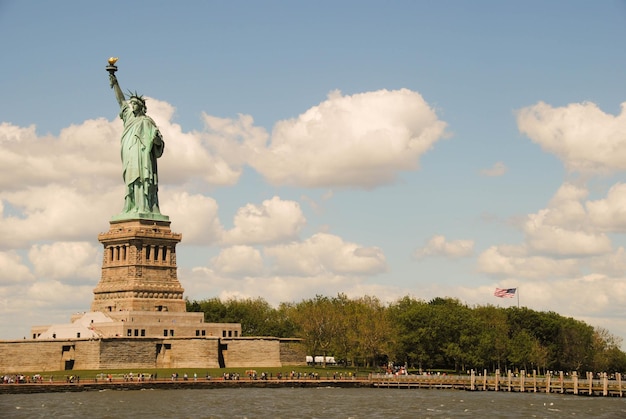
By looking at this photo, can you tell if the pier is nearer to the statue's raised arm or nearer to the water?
the water

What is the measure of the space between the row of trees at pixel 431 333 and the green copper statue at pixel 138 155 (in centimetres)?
2239

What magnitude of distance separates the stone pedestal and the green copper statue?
1.79m

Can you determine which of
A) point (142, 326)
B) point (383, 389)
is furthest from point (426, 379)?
point (142, 326)

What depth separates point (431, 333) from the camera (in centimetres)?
12188

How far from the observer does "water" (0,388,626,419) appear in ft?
253

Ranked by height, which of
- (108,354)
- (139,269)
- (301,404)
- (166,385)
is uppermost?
(139,269)

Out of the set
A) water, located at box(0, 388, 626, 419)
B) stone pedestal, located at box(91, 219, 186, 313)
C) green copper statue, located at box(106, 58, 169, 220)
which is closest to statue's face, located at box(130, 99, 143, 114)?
green copper statue, located at box(106, 58, 169, 220)

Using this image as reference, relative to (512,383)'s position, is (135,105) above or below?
above

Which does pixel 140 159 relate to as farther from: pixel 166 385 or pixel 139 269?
pixel 166 385

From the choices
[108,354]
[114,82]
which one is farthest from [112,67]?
[108,354]

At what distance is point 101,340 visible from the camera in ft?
336

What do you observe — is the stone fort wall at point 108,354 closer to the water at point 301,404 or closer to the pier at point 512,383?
the water at point 301,404

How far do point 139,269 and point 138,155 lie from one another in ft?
40.8

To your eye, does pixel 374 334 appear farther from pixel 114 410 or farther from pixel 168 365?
pixel 114 410
